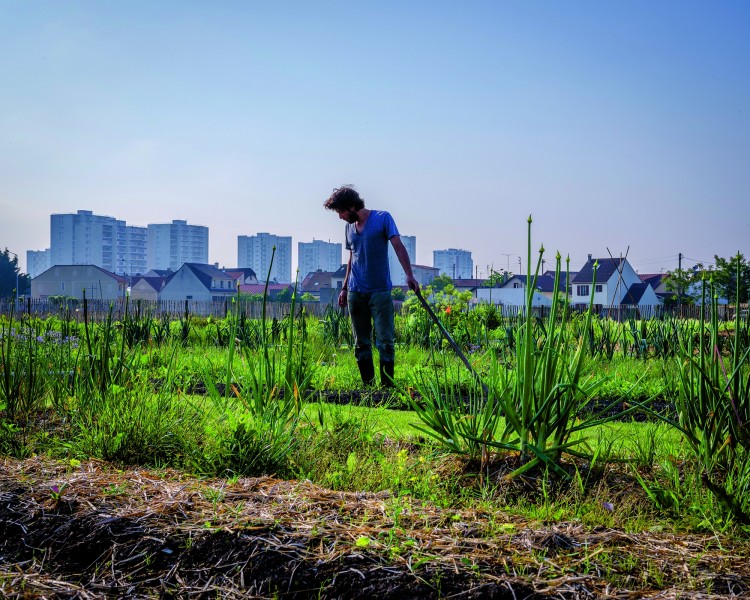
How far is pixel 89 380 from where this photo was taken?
13.0 feet

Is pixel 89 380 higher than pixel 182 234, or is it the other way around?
pixel 182 234

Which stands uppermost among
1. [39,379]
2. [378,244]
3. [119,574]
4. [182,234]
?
[182,234]

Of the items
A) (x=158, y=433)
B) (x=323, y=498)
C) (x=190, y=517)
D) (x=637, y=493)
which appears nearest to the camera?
(x=190, y=517)

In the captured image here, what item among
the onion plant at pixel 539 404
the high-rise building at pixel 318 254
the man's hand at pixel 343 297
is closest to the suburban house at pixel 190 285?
the man's hand at pixel 343 297

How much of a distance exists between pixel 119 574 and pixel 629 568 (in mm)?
1502

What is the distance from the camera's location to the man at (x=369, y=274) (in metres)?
6.21

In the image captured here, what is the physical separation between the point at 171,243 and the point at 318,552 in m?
183

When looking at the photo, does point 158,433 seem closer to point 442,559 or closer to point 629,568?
point 442,559

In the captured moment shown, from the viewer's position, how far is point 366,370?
20.7 ft

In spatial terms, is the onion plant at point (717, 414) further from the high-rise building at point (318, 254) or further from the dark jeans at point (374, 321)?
the high-rise building at point (318, 254)

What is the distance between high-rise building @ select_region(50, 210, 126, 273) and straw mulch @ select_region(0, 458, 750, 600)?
178m

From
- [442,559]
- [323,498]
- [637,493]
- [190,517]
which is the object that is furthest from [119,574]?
[637,493]

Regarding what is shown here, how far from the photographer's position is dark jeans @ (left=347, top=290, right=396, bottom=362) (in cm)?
618

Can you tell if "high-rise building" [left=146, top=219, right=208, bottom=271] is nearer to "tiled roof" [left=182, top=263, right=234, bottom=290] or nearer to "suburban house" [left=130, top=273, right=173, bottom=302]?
"suburban house" [left=130, top=273, right=173, bottom=302]
